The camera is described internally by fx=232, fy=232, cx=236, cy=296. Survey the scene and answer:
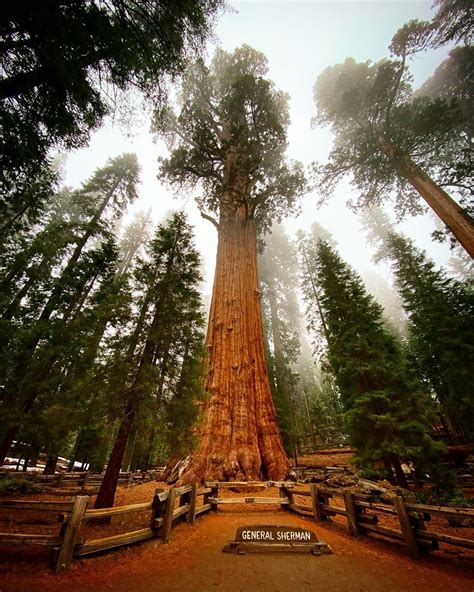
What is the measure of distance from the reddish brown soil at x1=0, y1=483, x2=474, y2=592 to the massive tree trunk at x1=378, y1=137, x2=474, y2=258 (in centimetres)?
1020

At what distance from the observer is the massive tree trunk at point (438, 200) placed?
927 cm

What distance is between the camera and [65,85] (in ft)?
18.3

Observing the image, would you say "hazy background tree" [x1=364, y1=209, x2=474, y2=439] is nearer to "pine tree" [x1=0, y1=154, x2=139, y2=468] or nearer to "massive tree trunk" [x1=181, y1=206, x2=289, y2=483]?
"massive tree trunk" [x1=181, y1=206, x2=289, y2=483]

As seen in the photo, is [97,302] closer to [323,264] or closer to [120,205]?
[120,205]

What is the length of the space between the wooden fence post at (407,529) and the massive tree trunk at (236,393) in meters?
3.45

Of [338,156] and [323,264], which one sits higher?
[338,156]

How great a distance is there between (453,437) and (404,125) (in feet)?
65.8

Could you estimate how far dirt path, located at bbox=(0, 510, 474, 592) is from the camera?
8.55ft

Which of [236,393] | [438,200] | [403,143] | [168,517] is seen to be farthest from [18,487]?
[403,143]

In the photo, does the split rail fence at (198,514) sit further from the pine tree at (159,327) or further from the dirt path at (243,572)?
the pine tree at (159,327)

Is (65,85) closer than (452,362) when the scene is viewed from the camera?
Yes

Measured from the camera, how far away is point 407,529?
12.0 feet

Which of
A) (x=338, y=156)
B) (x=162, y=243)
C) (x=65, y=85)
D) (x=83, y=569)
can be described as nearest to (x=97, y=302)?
(x=162, y=243)

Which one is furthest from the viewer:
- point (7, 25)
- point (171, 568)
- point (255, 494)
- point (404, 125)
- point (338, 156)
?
Result: point (338, 156)
